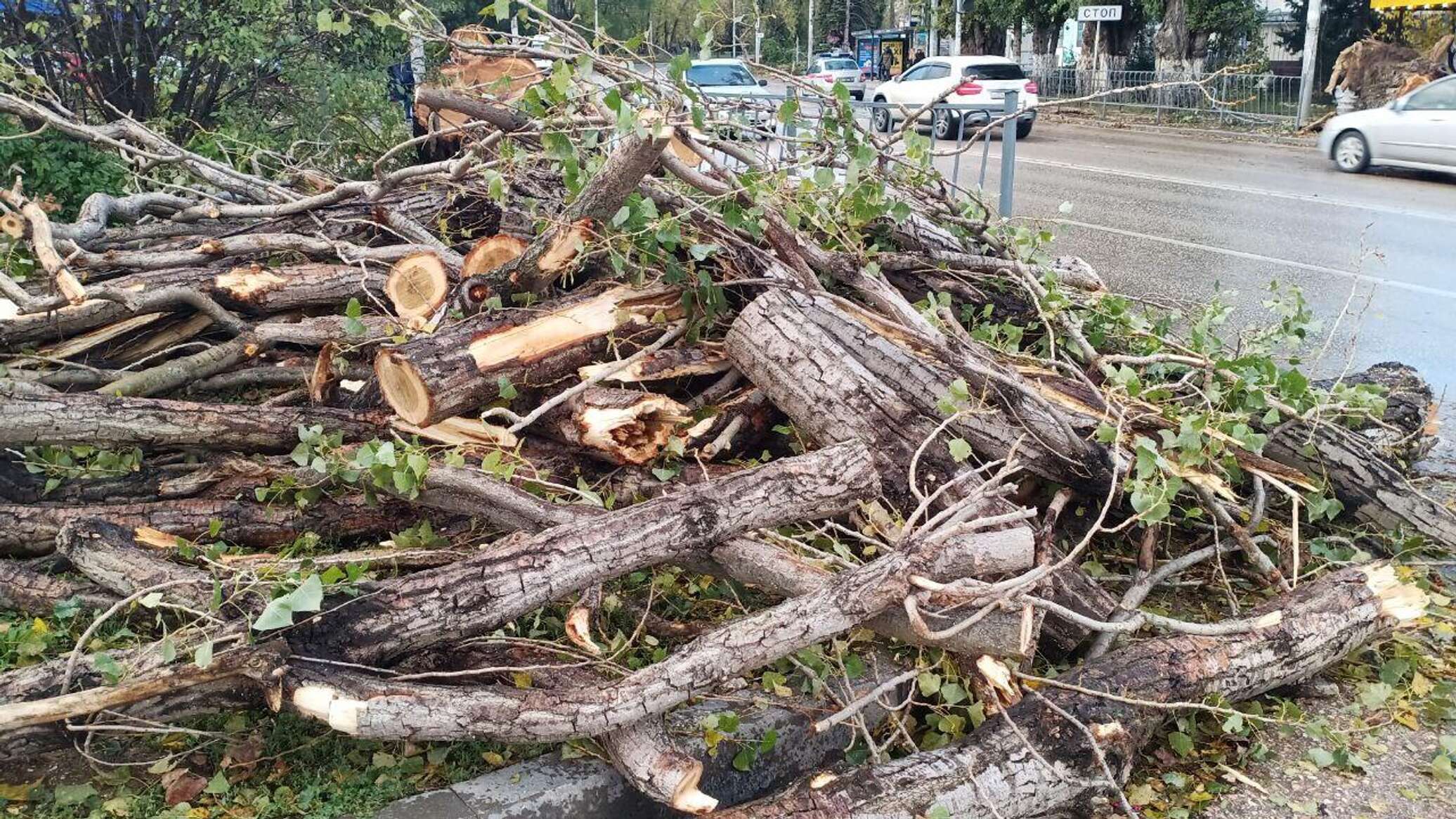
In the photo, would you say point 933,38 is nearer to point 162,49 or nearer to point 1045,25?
point 1045,25

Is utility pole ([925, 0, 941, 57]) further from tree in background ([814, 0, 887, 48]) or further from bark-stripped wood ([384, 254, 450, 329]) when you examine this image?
bark-stripped wood ([384, 254, 450, 329])

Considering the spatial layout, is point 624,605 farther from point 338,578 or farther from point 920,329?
point 920,329

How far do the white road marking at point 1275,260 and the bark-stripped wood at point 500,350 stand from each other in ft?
14.1

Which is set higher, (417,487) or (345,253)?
(345,253)

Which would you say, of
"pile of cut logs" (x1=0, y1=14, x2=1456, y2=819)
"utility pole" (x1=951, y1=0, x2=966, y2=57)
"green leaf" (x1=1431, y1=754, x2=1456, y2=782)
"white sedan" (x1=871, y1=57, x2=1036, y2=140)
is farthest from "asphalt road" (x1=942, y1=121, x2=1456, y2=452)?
"utility pole" (x1=951, y1=0, x2=966, y2=57)

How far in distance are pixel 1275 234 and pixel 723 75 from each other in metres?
11.9

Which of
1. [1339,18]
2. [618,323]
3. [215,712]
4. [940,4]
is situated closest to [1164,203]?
[618,323]

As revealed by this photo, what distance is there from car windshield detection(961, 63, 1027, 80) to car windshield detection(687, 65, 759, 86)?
14.2 feet

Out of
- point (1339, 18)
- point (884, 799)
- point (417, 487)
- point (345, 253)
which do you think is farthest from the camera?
point (1339, 18)

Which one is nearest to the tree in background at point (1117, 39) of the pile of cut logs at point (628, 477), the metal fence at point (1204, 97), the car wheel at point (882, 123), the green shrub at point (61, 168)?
the metal fence at point (1204, 97)

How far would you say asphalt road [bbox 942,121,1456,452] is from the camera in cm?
738

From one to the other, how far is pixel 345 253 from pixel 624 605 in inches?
101

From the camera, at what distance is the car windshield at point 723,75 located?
19734 mm

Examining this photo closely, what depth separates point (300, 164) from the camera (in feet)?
25.6
